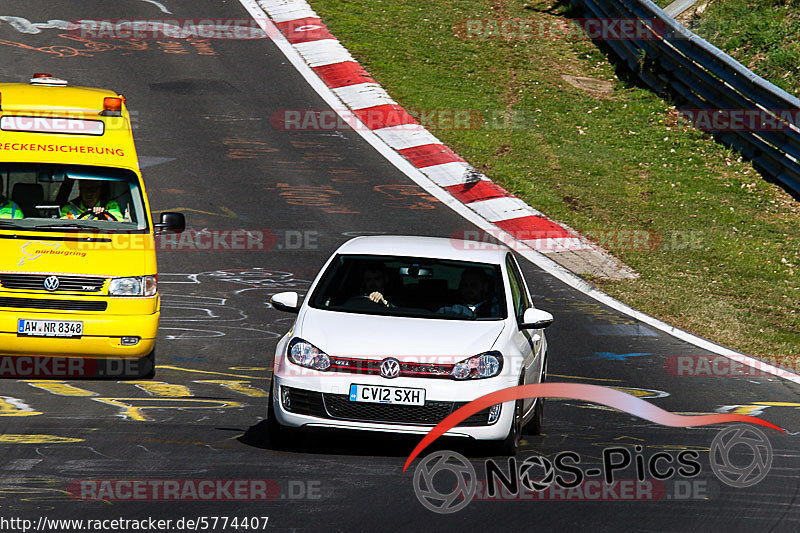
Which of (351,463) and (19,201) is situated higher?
(19,201)

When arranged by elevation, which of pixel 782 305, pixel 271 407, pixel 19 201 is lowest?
pixel 782 305

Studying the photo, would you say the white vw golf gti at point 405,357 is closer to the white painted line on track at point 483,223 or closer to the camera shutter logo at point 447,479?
the camera shutter logo at point 447,479

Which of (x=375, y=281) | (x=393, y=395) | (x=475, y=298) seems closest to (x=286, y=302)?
(x=375, y=281)

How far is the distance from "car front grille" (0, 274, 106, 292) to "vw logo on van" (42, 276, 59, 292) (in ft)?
0.07

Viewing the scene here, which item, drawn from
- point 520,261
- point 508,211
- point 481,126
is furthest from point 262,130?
point 520,261

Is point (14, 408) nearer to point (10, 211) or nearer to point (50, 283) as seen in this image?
point (50, 283)

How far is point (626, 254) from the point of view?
56.1 feet

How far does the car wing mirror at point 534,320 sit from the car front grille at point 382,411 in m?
0.99

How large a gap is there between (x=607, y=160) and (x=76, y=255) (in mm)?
11851

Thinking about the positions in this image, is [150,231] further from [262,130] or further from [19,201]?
[262,130]

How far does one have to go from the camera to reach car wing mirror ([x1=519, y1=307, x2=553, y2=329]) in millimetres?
9109

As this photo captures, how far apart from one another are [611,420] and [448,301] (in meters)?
1.88

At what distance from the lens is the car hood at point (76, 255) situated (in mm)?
10727

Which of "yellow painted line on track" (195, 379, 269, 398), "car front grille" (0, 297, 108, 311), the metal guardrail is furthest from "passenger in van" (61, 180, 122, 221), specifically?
the metal guardrail
